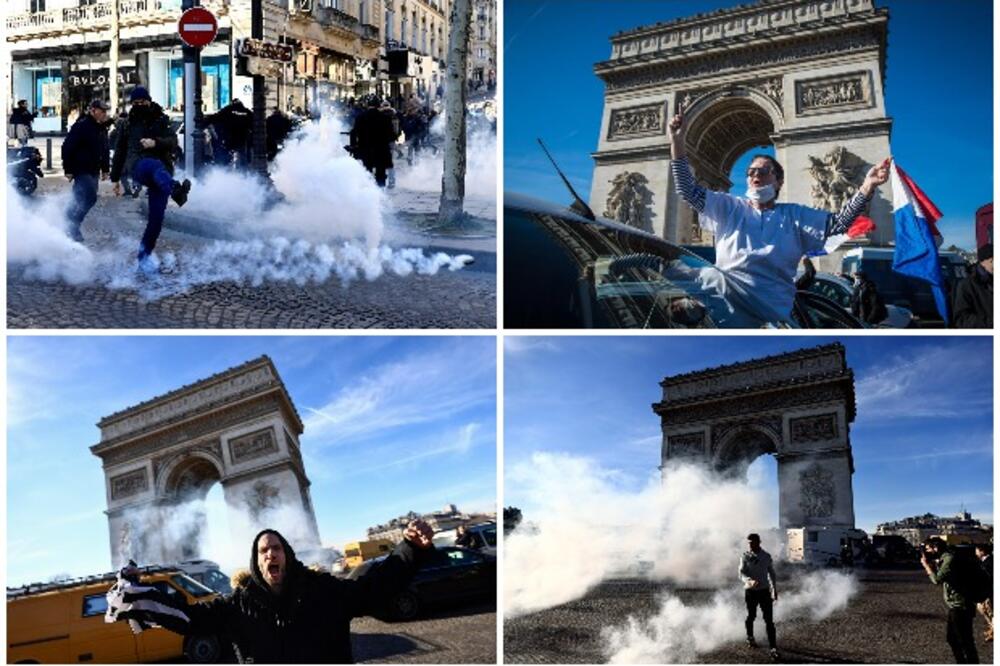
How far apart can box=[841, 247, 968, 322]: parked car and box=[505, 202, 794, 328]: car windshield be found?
1.25ft

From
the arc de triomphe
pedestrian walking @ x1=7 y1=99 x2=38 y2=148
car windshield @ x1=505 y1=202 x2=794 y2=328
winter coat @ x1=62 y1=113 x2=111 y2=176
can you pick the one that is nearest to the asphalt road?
car windshield @ x1=505 y1=202 x2=794 y2=328

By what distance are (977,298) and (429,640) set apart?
267cm

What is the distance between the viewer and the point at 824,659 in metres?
4.75

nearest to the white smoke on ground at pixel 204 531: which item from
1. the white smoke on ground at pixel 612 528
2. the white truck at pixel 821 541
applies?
the white smoke on ground at pixel 612 528

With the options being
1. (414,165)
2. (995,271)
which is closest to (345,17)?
(414,165)

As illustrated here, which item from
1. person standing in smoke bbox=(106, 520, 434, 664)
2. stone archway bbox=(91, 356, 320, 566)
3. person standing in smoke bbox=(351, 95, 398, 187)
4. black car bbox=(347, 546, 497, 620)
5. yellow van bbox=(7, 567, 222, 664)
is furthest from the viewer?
person standing in smoke bbox=(351, 95, 398, 187)

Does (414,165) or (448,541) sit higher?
(414,165)

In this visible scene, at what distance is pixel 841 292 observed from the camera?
4.98 meters

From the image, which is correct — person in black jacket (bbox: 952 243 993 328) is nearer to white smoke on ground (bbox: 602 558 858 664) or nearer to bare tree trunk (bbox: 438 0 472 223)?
white smoke on ground (bbox: 602 558 858 664)

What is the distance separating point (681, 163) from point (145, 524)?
2.68m

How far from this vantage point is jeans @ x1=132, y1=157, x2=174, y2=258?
4.89 meters

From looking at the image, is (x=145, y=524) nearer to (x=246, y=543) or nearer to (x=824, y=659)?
(x=246, y=543)

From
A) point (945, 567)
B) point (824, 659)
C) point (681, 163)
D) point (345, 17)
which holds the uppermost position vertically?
point (345, 17)

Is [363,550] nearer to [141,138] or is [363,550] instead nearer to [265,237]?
[265,237]
